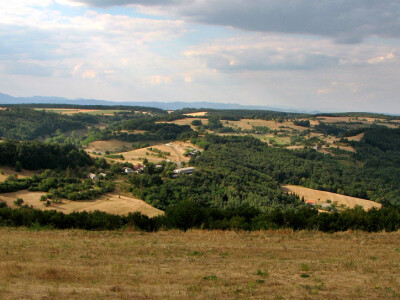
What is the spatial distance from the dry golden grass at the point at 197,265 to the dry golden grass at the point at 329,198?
4588 cm

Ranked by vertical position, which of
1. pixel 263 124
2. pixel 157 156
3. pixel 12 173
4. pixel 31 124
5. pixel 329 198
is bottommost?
pixel 329 198

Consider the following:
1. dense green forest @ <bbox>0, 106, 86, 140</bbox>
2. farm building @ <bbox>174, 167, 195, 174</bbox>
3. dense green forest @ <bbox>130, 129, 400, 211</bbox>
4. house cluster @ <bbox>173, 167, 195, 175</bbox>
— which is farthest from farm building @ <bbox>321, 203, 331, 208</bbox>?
dense green forest @ <bbox>0, 106, 86, 140</bbox>

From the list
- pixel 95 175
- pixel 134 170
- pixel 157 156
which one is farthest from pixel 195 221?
pixel 157 156

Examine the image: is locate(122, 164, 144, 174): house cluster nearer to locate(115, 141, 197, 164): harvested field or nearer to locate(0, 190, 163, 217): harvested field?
locate(115, 141, 197, 164): harvested field

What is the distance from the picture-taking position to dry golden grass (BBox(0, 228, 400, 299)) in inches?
427

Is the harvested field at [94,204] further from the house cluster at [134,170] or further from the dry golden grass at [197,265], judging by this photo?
the dry golden grass at [197,265]

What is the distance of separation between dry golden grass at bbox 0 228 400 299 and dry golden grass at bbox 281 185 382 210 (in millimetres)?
45876

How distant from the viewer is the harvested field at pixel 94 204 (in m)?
40.9

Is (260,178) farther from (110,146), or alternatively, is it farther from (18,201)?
(110,146)

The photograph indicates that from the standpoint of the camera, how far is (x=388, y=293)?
37.3ft

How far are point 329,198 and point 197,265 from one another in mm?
61295

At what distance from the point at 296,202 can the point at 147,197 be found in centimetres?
2875

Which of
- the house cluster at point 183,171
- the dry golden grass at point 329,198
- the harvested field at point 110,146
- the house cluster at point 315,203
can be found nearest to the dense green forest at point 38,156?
the house cluster at point 183,171

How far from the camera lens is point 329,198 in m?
68.7
